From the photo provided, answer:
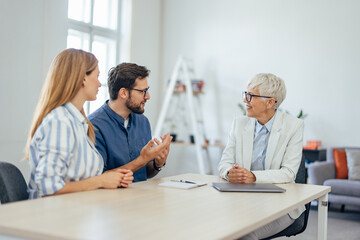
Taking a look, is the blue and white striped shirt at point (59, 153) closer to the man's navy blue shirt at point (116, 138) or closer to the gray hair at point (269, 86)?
the man's navy blue shirt at point (116, 138)

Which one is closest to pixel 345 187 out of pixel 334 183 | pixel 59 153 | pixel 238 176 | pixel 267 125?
pixel 334 183

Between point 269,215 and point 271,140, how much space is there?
1.10 m

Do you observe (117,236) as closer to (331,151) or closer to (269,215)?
(269,215)

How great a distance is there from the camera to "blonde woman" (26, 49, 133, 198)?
1.69 metres

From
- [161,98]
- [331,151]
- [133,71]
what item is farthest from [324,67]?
[133,71]

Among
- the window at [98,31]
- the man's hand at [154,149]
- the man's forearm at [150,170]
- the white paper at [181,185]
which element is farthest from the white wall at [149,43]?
the white paper at [181,185]

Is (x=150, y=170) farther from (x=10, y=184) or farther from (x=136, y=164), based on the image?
(x=10, y=184)

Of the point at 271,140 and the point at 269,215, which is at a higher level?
the point at 271,140

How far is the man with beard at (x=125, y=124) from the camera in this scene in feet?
7.98

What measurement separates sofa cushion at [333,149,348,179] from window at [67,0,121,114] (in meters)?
3.32

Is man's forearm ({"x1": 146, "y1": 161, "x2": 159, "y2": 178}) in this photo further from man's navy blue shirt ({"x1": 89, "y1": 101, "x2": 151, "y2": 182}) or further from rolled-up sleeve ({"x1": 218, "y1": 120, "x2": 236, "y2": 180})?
rolled-up sleeve ({"x1": 218, "y1": 120, "x2": 236, "y2": 180})

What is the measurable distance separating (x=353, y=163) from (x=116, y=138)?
137 inches

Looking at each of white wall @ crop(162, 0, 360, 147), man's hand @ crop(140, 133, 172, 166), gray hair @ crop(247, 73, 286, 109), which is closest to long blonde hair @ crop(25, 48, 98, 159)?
man's hand @ crop(140, 133, 172, 166)

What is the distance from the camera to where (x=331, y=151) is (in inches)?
207
